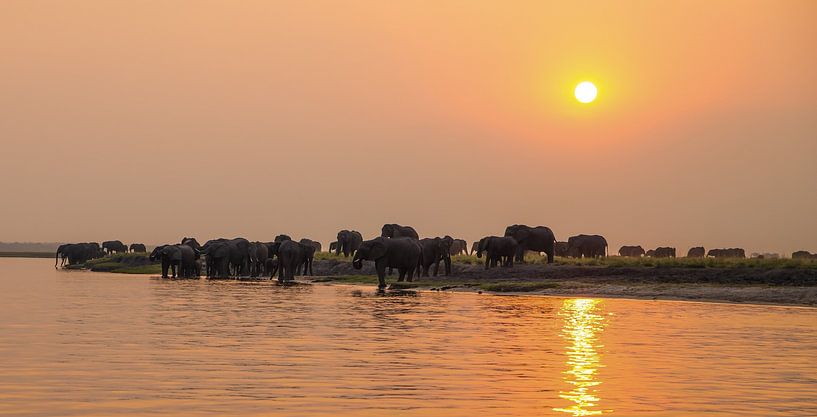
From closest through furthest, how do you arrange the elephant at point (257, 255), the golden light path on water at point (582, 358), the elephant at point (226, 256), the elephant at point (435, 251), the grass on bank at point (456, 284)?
the golden light path on water at point (582, 358) < the grass on bank at point (456, 284) < the elephant at point (435, 251) < the elephant at point (226, 256) < the elephant at point (257, 255)

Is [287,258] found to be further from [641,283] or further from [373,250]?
[641,283]

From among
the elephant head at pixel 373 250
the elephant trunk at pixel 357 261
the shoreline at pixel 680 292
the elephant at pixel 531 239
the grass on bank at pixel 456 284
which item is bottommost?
the shoreline at pixel 680 292

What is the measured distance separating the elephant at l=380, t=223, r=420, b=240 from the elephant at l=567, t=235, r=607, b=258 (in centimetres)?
1779

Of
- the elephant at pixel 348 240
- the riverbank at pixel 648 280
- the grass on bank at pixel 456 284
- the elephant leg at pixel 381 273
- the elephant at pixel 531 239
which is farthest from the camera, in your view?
the elephant at pixel 348 240

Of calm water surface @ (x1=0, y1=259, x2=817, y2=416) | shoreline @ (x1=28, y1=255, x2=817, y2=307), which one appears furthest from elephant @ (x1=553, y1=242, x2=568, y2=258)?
calm water surface @ (x1=0, y1=259, x2=817, y2=416)

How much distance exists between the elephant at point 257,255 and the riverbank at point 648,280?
13.3m

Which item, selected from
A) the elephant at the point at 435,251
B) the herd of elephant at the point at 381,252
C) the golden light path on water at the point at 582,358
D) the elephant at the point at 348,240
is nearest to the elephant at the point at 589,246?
the herd of elephant at the point at 381,252

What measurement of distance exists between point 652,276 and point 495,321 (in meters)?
25.9

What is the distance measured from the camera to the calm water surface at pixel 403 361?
16.5 m

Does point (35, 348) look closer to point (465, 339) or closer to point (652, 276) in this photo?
point (465, 339)

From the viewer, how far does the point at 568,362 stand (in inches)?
882

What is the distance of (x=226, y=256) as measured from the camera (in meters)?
83.7

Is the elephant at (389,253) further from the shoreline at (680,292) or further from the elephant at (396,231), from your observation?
the elephant at (396,231)

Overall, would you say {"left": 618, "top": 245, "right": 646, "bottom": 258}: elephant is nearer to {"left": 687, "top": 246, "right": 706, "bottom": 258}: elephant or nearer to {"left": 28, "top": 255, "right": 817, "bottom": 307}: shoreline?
{"left": 687, "top": 246, "right": 706, "bottom": 258}: elephant
